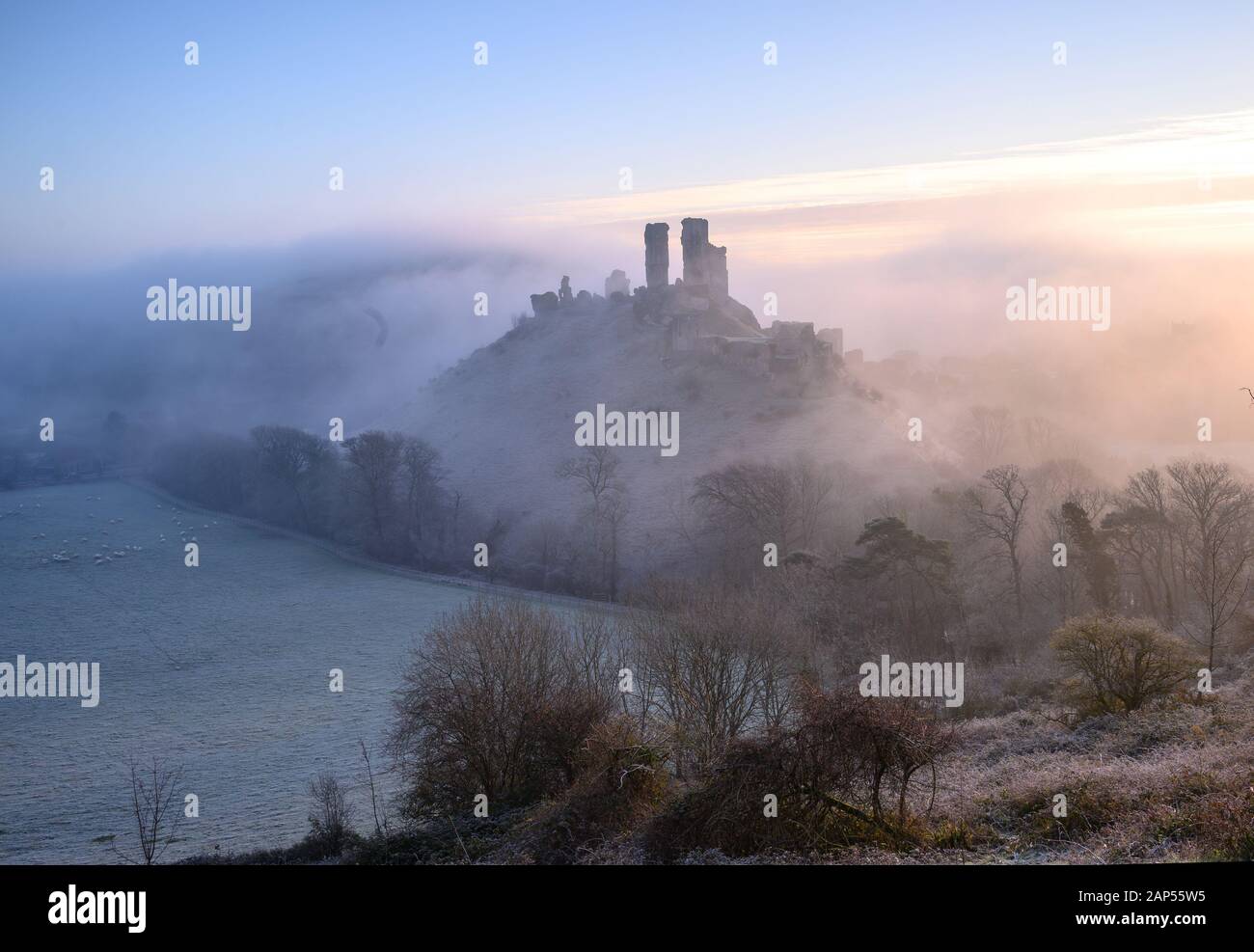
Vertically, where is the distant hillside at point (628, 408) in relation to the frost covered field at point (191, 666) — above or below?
above

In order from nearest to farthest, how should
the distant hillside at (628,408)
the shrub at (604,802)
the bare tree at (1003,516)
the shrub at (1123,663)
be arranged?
the shrub at (604,802) → the shrub at (1123,663) → the bare tree at (1003,516) → the distant hillside at (628,408)

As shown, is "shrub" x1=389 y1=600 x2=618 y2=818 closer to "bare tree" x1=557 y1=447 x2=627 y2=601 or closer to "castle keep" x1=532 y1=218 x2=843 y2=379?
"bare tree" x1=557 y1=447 x2=627 y2=601

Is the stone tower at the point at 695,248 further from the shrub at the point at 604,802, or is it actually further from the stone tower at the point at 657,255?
the shrub at the point at 604,802

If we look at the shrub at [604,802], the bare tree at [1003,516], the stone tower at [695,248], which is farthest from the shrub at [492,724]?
the stone tower at [695,248]

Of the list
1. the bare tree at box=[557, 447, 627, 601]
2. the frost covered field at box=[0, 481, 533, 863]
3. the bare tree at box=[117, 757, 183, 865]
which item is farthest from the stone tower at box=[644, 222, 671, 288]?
the bare tree at box=[117, 757, 183, 865]
